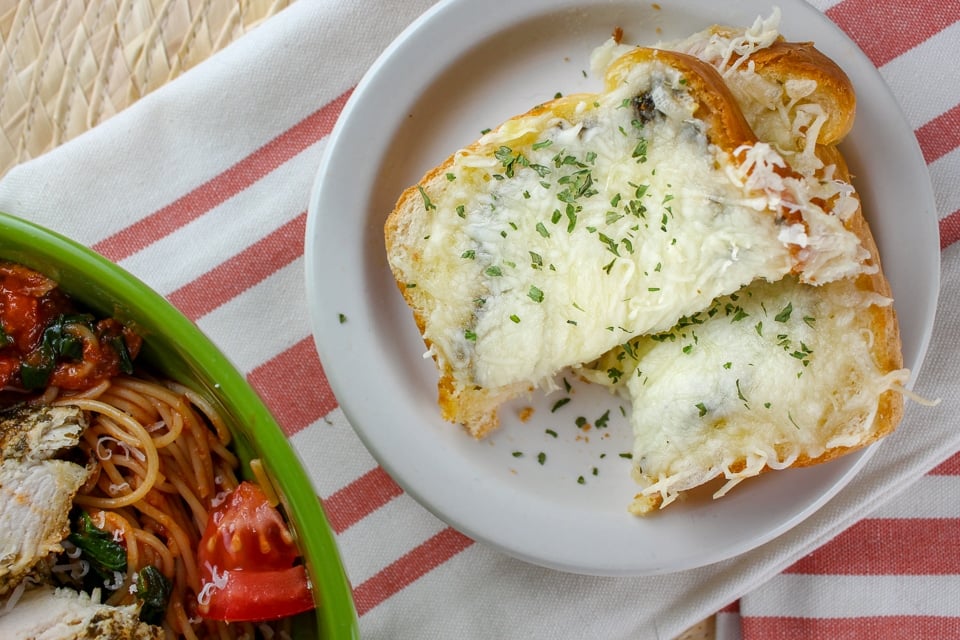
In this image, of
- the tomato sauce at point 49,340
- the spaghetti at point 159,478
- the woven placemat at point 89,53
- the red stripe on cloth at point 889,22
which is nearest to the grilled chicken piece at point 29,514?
the spaghetti at point 159,478

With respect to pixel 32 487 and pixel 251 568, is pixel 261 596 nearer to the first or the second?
pixel 251 568

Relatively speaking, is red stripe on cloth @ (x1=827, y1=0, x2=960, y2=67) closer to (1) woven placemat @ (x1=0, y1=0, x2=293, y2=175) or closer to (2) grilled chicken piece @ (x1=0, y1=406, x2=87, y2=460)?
(1) woven placemat @ (x1=0, y1=0, x2=293, y2=175)

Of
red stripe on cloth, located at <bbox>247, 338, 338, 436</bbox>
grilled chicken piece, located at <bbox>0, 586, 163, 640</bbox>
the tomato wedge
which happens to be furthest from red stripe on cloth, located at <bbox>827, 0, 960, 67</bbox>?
grilled chicken piece, located at <bbox>0, 586, 163, 640</bbox>

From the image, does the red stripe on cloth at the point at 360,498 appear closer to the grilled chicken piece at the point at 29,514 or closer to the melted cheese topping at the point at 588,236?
the melted cheese topping at the point at 588,236

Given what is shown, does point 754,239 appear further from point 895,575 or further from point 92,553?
point 92,553

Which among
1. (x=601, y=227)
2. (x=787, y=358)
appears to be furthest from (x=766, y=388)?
(x=601, y=227)

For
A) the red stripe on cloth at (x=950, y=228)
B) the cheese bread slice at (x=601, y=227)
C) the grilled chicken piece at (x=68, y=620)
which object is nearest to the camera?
the grilled chicken piece at (x=68, y=620)
